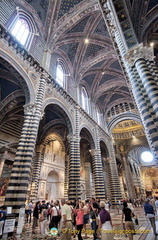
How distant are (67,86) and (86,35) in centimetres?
597

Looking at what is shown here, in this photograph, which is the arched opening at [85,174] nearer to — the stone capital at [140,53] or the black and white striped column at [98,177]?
the black and white striped column at [98,177]

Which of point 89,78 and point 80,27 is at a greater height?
point 80,27

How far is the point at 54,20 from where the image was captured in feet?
42.8

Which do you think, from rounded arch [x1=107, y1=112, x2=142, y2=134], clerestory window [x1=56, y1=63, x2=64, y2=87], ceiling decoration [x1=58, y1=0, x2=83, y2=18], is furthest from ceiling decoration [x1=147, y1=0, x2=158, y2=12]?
rounded arch [x1=107, y1=112, x2=142, y2=134]

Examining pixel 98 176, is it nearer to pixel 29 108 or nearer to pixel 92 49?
pixel 29 108

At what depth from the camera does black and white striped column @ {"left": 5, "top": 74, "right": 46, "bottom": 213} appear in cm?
615

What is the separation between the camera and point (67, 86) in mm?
14531

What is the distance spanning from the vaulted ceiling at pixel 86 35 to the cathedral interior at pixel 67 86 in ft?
0.19

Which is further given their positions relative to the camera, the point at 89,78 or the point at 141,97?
the point at 89,78

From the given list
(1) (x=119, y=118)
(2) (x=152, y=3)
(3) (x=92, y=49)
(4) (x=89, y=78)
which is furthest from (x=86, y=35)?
(1) (x=119, y=118)

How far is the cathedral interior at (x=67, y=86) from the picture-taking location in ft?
22.7

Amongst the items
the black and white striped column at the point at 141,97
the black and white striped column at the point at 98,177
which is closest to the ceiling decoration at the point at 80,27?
the black and white striped column at the point at 141,97

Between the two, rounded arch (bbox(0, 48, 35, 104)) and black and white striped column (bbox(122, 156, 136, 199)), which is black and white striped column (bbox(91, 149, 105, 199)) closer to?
rounded arch (bbox(0, 48, 35, 104))

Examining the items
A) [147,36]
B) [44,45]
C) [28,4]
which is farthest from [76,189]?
[28,4]
